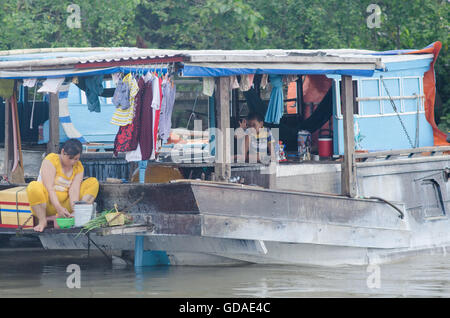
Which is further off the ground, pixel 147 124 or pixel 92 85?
pixel 92 85

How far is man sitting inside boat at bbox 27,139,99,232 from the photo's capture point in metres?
8.42

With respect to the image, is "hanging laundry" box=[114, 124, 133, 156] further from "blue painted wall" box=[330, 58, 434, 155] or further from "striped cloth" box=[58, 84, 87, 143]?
"blue painted wall" box=[330, 58, 434, 155]

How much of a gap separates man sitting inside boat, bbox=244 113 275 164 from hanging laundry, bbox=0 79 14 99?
10.2 feet

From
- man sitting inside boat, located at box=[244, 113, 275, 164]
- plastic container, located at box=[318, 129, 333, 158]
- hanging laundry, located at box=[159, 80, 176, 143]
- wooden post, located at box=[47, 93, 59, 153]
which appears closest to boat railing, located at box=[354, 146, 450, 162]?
plastic container, located at box=[318, 129, 333, 158]

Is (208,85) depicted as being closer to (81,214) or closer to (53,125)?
(81,214)

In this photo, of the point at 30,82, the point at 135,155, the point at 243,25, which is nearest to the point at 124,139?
the point at 135,155

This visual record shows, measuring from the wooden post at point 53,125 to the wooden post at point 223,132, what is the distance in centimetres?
256

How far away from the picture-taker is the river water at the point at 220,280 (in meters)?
8.38

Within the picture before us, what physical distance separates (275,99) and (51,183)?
117 inches

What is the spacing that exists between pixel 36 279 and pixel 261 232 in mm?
2691

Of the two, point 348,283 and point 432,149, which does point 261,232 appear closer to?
point 348,283

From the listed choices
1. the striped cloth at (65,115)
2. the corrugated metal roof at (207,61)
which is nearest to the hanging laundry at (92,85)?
the corrugated metal roof at (207,61)

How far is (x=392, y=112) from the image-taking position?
460 inches

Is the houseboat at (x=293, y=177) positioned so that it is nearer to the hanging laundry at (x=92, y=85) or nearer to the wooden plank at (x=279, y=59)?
the wooden plank at (x=279, y=59)
